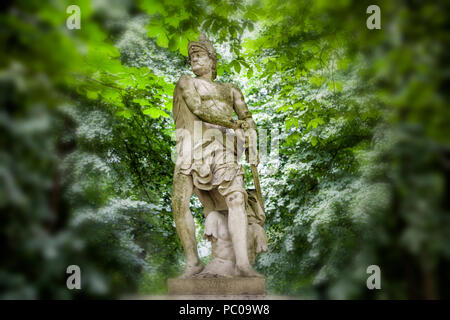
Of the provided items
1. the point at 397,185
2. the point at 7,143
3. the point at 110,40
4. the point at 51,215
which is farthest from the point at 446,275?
the point at 110,40

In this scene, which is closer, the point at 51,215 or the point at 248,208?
the point at 51,215

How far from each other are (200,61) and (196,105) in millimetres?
560

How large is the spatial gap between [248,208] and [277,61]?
129 inches

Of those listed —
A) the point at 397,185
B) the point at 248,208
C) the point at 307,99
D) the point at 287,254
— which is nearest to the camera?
the point at 397,185

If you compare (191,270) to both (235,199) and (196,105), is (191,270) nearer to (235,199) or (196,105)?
(235,199)

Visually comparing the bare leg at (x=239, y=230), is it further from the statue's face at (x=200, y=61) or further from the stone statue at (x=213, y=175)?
the statue's face at (x=200, y=61)

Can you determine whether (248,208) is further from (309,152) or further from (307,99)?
(309,152)

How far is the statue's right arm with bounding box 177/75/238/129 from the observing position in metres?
5.11

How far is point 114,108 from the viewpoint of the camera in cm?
817

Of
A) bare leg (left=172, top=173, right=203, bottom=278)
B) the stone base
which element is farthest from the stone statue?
the stone base

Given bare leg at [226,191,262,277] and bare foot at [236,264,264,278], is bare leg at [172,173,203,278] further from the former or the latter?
bare foot at [236,264,264,278]

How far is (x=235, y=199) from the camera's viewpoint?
4863mm

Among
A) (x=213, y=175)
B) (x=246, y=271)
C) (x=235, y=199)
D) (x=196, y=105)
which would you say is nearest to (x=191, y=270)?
(x=246, y=271)
